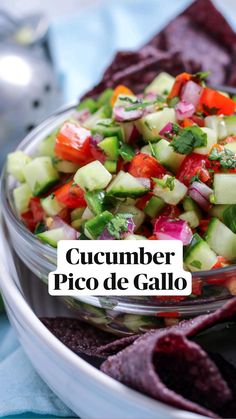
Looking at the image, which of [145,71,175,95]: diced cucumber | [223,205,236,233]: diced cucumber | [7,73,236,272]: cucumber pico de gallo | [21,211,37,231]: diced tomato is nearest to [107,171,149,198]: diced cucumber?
[7,73,236,272]: cucumber pico de gallo

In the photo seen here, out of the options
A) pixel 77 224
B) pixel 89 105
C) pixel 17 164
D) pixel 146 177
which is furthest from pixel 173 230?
pixel 89 105

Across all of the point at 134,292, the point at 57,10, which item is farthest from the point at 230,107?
the point at 57,10

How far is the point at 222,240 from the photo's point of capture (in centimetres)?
163

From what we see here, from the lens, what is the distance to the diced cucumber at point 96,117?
2025 mm

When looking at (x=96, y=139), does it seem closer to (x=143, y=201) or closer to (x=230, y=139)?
(x=143, y=201)

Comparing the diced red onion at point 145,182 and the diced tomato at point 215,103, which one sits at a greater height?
the diced tomato at point 215,103

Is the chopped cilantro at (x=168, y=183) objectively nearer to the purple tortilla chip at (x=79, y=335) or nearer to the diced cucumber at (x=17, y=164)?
the purple tortilla chip at (x=79, y=335)

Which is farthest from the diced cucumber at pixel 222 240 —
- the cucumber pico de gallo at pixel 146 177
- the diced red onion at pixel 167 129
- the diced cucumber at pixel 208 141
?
the diced red onion at pixel 167 129

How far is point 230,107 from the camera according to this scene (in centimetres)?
196

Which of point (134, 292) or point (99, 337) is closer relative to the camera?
point (134, 292)

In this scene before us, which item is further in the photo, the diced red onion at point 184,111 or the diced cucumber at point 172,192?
the diced red onion at point 184,111

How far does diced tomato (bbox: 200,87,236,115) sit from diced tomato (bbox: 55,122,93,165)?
34 centimetres

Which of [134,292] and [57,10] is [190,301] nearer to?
[134,292]

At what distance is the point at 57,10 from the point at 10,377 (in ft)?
9.27
